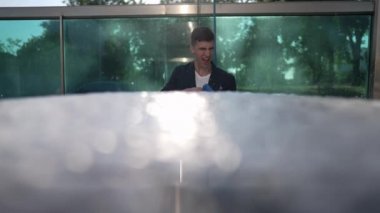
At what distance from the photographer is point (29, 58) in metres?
4.83

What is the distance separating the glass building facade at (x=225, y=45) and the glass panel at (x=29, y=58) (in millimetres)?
14

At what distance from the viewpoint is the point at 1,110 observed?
693 mm

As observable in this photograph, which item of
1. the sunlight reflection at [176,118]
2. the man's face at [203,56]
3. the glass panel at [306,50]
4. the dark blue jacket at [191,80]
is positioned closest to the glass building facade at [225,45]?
the glass panel at [306,50]

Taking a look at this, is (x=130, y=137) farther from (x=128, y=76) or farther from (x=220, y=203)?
(x=128, y=76)

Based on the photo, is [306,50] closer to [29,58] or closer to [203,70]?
[203,70]

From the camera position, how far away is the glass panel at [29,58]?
480 cm

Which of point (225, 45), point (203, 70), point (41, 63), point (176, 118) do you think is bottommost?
point (176, 118)

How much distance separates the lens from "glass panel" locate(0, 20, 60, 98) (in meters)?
4.80

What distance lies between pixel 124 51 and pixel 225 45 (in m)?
0.94

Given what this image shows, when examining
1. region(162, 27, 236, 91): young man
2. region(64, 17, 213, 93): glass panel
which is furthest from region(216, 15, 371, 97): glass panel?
region(162, 27, 236, 91): young man

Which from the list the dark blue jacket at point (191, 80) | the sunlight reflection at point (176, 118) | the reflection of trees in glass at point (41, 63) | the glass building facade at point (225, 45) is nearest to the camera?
the sunlight reflection at point (176, 118)

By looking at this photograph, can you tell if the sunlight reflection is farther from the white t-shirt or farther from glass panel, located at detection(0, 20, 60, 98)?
glass panel, located at detection(0, 20, 60, 98)

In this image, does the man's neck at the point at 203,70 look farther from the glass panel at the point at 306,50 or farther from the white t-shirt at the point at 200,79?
the glass panel at the point at 306,50

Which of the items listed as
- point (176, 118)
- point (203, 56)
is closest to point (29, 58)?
point (203, 56)
